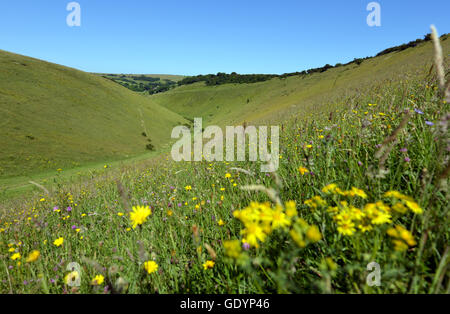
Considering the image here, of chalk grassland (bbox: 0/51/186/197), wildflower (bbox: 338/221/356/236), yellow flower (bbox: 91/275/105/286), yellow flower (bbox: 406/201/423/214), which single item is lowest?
yellow flower (bbox: 91/275/105/286)

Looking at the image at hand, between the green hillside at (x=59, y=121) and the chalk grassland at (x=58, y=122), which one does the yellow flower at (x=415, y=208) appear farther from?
the green hillside at (x=59, y=121)

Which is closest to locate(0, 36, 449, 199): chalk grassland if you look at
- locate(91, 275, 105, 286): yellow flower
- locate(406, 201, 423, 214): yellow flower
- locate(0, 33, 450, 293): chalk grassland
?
locate(0, 33, 450, 293): chalk grassland

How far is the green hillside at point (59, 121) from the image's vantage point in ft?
72.9

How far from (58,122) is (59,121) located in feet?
1.27

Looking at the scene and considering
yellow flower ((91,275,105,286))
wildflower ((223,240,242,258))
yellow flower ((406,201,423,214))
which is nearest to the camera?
wildflower ((223,240,242,258))

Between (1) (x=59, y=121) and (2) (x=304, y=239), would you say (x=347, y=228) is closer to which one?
(2) (x=304, y=239)

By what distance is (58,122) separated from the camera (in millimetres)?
29609

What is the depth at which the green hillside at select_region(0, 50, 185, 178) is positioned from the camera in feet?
72.9

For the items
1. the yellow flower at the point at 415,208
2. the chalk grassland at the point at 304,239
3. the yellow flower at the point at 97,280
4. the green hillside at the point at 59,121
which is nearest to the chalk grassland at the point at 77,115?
the green hillside at the point at 59,121

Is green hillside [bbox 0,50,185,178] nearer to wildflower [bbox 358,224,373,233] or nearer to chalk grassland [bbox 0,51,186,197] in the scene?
chalk grassland [bbox 0,51,186,197]

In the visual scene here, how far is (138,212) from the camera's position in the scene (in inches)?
63.8

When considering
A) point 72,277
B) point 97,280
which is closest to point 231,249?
point 97,280
